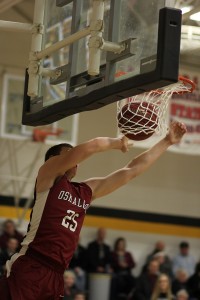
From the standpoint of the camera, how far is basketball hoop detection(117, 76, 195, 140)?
5.61 metres

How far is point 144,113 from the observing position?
5625 mm

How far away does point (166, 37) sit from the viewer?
4293mm

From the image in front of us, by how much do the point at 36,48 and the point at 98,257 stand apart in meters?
9.45

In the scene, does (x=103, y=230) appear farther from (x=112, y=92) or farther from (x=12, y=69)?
(x=112, y=92)

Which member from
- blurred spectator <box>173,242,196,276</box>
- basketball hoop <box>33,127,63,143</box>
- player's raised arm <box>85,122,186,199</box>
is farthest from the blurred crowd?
player's raised arm <box>85,122,186,199</box>

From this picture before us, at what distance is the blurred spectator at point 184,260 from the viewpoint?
1589 cm

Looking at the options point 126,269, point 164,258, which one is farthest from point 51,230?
point 164,258

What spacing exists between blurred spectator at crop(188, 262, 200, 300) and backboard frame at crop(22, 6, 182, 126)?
9392mm

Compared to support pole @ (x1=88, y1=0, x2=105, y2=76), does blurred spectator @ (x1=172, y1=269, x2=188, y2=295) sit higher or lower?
lower

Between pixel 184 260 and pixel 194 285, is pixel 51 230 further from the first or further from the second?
pixel 184 260

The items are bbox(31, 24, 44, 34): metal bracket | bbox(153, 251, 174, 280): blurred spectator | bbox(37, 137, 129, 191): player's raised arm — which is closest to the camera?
bbox(37, 137, 129, 191): player's raised arm

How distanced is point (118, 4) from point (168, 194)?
12.0 metres

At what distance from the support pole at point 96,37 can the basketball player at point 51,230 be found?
0.74 m

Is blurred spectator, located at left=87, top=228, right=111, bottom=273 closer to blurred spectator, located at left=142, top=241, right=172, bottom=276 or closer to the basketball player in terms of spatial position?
blurred spectator, located at left=142, top=241, right=172, bottom=276
